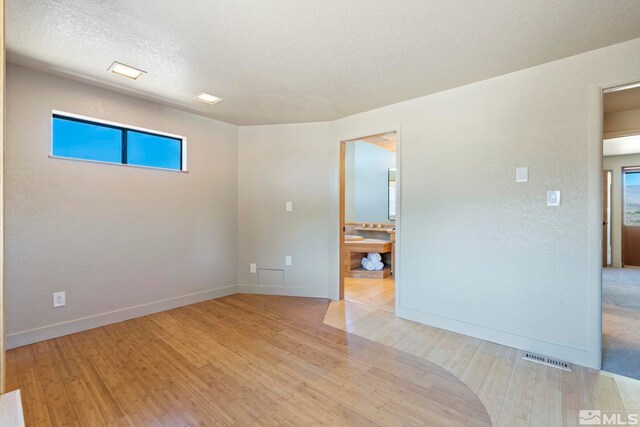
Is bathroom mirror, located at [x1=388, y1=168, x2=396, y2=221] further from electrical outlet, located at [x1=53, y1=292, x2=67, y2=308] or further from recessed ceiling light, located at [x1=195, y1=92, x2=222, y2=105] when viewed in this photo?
electrical outlet, located at [x1=53, y1=292, x2=67, y2=308]

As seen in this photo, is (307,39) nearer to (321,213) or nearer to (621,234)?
(321,213)

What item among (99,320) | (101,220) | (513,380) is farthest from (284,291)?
(513,380)

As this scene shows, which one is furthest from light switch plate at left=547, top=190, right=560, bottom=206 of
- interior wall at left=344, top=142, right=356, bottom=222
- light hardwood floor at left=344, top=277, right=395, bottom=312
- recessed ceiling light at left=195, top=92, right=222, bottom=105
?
interior wall at left=344, top=142, right=356, bottom=222

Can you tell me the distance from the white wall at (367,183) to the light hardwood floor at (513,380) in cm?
322

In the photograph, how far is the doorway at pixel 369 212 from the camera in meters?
4.84

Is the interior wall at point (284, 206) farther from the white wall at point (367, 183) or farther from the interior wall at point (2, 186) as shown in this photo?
the interior wall at point (2, 186)

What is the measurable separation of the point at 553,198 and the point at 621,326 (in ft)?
5.71

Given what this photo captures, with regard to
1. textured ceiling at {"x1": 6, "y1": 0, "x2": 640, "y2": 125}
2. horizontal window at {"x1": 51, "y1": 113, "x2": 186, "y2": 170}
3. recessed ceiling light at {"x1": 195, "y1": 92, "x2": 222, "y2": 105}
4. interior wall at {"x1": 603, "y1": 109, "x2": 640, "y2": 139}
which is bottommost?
horizontal window at {"x1": 51, "y1": 113, "x2": 186, "y2": 170}

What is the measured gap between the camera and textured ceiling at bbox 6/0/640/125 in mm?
1618

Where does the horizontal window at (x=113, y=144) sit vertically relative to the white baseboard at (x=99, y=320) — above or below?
above

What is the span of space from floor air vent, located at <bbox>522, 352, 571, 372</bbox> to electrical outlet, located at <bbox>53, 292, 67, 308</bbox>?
3.90 m

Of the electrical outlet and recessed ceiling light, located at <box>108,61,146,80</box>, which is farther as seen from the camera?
the electrical outlet

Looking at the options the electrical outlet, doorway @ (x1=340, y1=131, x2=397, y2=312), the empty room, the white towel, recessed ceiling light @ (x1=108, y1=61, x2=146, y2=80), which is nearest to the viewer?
the empty room

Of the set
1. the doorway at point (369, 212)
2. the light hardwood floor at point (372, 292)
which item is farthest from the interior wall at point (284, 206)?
the doorway at point (369, 212)
